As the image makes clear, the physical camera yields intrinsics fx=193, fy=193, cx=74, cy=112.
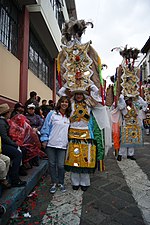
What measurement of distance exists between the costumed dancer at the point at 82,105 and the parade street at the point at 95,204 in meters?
0.37

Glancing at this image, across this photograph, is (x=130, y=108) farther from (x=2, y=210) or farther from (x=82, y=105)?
(x=2, y=210)

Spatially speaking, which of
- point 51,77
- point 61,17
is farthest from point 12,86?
point 61,17

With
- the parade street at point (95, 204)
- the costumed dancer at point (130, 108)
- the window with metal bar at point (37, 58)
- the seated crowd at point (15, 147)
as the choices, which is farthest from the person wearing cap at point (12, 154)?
the window with metal bar at point (37, 58)

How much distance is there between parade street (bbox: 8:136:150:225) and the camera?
8.25ft

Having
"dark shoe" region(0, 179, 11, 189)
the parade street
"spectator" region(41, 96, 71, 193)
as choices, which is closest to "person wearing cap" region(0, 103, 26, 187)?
"dark shoe" region(0, 179, 11, 189)

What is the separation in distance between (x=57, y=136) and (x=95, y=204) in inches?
48.5

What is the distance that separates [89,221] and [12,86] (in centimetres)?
490

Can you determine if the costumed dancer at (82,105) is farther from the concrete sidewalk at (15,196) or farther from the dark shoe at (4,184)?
the dark shoe at (4,184)

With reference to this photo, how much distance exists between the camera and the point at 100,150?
3.61 meters

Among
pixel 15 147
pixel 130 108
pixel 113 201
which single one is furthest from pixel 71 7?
pixel 113 201

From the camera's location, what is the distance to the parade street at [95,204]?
2516mm

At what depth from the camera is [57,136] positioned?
336 cm

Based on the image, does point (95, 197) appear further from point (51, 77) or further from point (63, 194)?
point (51, 77)

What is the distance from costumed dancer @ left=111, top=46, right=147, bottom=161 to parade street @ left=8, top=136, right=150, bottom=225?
1521mm
